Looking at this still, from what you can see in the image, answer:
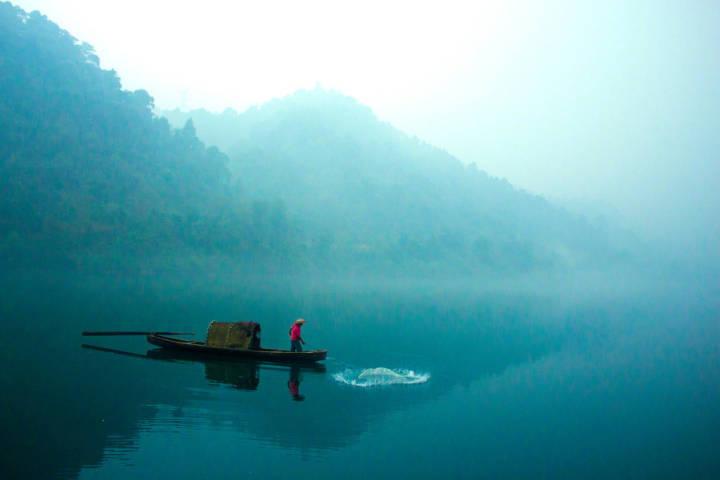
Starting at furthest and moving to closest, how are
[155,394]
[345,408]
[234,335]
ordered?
[234,335], [345,408], [155,394]

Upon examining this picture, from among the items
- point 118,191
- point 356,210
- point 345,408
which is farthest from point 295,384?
point 356,210

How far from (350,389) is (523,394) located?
926 cm

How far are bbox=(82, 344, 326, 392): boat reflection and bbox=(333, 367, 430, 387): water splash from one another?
1474 mm

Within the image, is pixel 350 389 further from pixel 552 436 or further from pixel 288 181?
pixel 288 181

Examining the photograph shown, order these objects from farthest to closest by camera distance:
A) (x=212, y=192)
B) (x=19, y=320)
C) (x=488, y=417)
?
(x=212, y=192) < (x=19, y=320) < (x=488, y=417)

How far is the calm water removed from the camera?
14945 millimetres

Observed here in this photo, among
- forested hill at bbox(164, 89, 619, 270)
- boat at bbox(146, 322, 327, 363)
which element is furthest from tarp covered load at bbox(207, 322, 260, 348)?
forested hill at bbox(164, 89, 619, 270)

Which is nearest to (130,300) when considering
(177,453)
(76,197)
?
(177,453)

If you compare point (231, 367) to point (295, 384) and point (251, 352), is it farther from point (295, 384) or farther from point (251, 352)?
point (295, 384)

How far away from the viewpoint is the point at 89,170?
104000mm

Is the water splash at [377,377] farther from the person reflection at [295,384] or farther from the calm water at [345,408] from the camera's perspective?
the person reflection at [295,384]

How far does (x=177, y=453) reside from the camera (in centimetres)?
1484

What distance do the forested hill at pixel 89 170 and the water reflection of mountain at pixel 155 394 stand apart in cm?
6391

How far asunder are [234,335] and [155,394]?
644 centimetres
